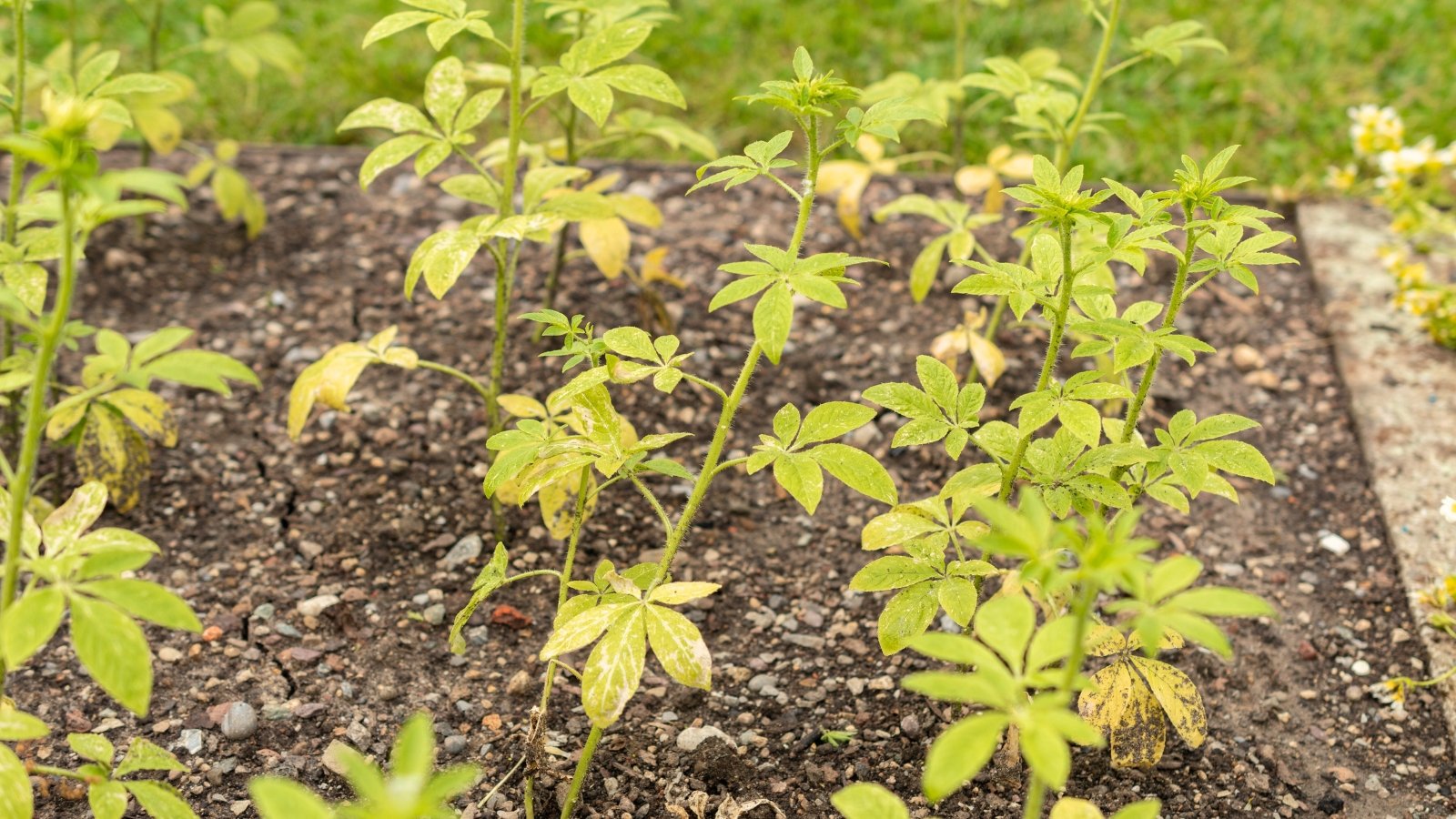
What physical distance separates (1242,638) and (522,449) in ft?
5.11

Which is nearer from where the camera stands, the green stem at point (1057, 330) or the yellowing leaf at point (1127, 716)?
the green stem at point (1057, 330)

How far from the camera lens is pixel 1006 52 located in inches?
180

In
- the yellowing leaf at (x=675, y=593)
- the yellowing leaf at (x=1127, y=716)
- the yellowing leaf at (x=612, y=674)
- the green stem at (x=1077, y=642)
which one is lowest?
the yellowing leaf at (x=1127, y=716)

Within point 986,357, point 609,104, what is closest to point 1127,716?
point 986,357

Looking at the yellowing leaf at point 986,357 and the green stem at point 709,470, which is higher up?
the green stem at point 709,470

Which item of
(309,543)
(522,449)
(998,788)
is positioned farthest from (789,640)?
(309,543)

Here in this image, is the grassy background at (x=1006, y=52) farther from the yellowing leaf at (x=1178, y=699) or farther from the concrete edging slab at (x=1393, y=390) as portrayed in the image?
the yellowing leaf at (x=1178, y=699)

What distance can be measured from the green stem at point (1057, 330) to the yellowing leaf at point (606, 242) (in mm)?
1068

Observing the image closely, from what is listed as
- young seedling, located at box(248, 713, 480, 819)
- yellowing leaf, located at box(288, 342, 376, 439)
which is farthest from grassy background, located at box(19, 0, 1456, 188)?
young seedling, located at box(248, 713, 480, 819)

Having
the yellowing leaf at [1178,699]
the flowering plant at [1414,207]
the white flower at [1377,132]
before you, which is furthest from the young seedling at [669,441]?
the white flower at [1377,132]

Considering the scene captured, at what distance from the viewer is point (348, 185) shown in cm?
383

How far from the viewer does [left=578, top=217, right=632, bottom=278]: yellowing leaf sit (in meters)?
2.71

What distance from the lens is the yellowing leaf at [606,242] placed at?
8.88 ft

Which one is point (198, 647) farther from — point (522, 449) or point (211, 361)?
A: point (211, 361)
